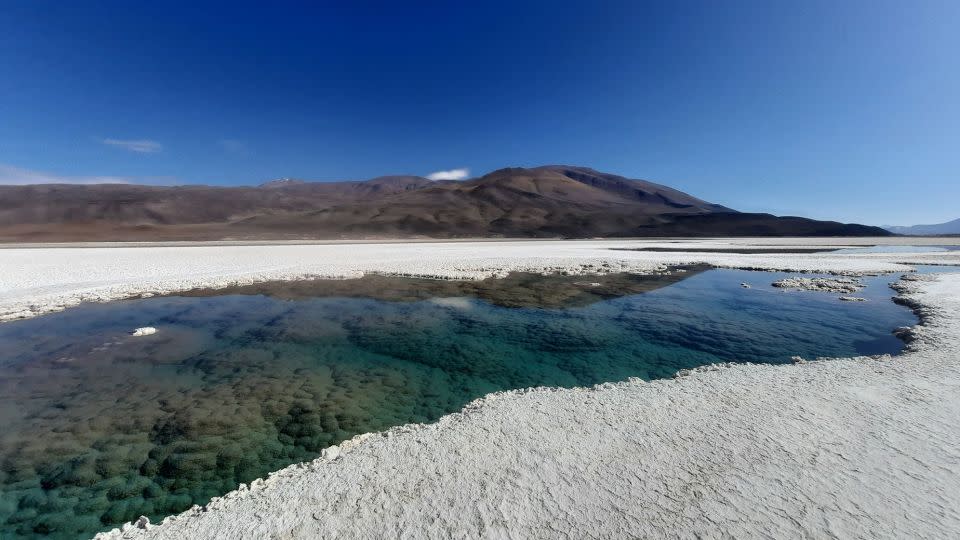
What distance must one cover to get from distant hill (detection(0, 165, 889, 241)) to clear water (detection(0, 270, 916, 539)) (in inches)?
2379

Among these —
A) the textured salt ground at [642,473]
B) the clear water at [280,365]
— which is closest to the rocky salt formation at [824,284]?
the clear water at [280,365]

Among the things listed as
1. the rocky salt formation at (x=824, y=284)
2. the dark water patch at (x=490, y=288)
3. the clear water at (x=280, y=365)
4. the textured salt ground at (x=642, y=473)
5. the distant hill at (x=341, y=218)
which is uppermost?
the distant hill at (x=341, y=218)

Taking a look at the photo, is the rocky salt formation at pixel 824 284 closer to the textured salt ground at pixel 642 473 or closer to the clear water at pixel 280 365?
the clear water at pixel 280 365

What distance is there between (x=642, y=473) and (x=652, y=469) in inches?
4.9

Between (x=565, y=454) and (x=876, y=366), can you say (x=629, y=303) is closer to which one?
(x=876, y=366)

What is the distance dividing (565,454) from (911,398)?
4389 millimetres

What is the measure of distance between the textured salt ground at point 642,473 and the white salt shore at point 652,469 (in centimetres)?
1

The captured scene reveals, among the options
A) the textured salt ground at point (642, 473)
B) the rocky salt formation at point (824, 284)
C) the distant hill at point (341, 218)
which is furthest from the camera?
the distant hill at point (341, 218)

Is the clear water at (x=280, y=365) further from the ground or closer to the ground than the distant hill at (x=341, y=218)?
closer to the ground

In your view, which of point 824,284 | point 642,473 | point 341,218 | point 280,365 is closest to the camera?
point 642,473

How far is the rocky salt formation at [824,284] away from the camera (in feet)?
42.7

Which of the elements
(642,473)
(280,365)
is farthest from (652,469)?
(280,365)

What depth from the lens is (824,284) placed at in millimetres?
13648

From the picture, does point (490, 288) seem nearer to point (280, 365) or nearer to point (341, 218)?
point (280, 365)
